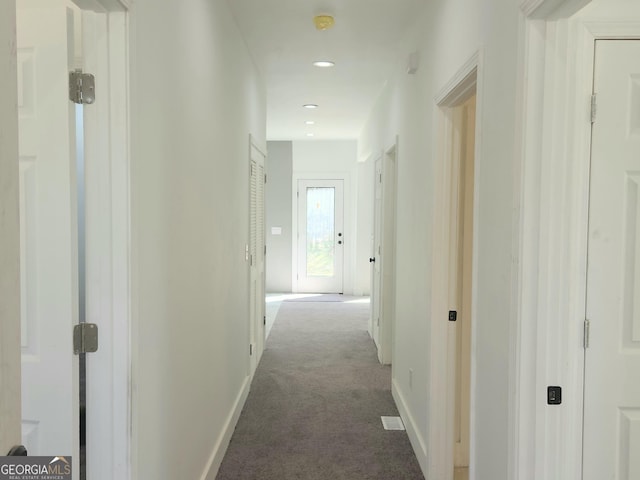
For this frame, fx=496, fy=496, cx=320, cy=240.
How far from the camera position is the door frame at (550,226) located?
1.38m

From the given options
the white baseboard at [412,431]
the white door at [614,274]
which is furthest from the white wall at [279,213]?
the white door at [614,274]

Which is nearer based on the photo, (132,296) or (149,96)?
(132,296)

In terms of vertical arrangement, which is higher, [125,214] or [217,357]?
[125,214]

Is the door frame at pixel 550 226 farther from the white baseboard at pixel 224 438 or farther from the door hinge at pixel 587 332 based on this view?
the white baseboard at pixel 224 438

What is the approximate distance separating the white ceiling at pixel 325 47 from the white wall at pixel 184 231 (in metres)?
0.32

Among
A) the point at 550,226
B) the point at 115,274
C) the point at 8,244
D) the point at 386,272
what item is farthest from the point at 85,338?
the point at 386,272

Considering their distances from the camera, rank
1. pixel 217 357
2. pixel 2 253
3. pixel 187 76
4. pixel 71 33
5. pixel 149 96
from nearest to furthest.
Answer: pixel 2 253 → pixel 71 33 → pixel 149 96 → pixel 187 76 → pixel 217 357

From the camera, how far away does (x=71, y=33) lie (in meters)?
1.40

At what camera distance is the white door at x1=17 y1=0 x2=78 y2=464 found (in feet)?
4.51

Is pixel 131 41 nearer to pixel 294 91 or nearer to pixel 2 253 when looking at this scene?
pixel 2 253

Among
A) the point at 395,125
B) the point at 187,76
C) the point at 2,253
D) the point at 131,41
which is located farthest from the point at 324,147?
the point at 2,253

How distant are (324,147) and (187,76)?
6.81 m

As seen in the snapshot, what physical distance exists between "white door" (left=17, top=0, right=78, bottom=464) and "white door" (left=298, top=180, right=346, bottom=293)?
7545mm

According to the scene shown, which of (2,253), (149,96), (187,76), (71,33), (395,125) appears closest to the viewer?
(2,253)
